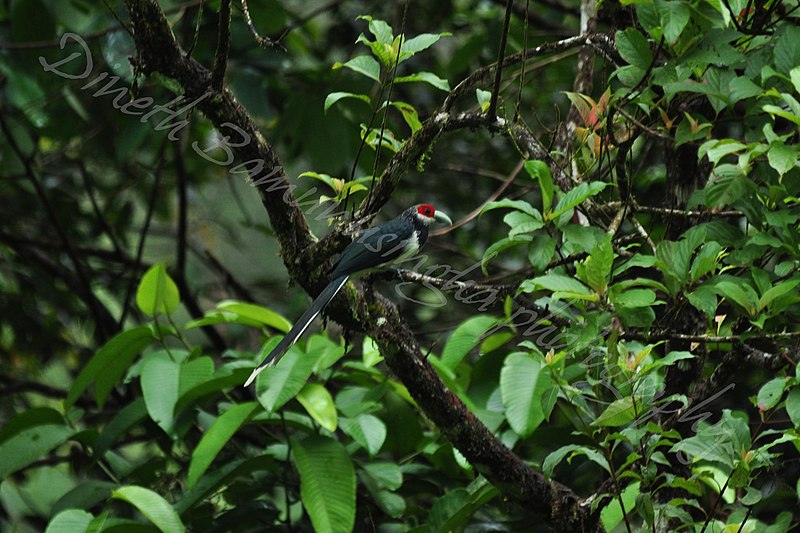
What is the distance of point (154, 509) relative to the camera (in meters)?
2.48

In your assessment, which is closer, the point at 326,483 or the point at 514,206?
the point at 514,206

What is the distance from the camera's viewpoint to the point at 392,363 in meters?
2.27

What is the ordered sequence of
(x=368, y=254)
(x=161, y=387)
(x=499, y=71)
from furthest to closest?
(x=161, y=387) → (x=368, y=254) → (x=499, y=71)

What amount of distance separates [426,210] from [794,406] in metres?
1.21

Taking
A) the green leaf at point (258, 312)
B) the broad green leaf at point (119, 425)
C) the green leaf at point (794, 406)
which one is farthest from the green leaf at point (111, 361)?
the green leaf at point (794, 406)

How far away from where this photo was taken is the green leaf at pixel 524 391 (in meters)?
2.64

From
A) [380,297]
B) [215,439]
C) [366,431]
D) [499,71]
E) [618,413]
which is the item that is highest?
[499,71]

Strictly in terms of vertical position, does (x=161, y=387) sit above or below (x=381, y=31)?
below

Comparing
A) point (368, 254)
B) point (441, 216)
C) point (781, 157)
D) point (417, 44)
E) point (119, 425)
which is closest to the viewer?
point (781, 157)

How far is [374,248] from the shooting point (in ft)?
7.53

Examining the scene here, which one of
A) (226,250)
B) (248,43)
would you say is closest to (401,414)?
(248,43)

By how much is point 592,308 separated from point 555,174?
1.35ft

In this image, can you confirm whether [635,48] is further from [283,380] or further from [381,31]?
[283,380]

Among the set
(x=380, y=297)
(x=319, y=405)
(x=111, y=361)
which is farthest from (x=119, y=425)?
(x=380, y=297)
